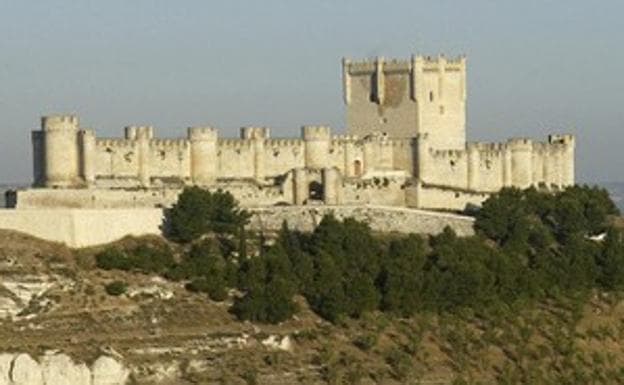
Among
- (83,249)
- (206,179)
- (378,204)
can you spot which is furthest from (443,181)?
(83,249)

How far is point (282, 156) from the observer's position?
78500mm

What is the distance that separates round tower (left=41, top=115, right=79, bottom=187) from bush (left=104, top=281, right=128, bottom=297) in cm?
925

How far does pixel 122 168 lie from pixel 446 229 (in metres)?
11.1

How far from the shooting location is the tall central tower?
8225 centimetres

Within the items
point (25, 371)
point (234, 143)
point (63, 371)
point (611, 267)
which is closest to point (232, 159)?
point (234, 143)

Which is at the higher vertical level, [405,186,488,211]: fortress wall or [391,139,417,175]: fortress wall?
[391,139,417,175]: fortress wall

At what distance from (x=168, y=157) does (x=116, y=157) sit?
77.3 inches

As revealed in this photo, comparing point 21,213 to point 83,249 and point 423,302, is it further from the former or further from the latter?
point 423,302

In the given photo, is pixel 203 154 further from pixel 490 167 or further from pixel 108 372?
pixel 108 372

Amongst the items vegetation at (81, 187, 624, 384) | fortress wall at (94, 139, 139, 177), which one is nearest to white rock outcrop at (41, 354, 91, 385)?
vegetation at (81, 187, 624, 384)

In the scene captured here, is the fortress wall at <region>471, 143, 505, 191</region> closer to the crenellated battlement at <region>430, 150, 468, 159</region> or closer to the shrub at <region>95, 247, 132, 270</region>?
the crenellated battlement at <region>430, 150, 468, 159</region>

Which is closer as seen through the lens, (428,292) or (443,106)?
(428,292)

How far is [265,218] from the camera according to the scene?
Answer: 7481 cm

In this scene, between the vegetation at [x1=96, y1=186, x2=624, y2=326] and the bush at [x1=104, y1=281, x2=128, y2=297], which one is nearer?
the bush at [x1=104, y1=281, x2=128, y2=297]
